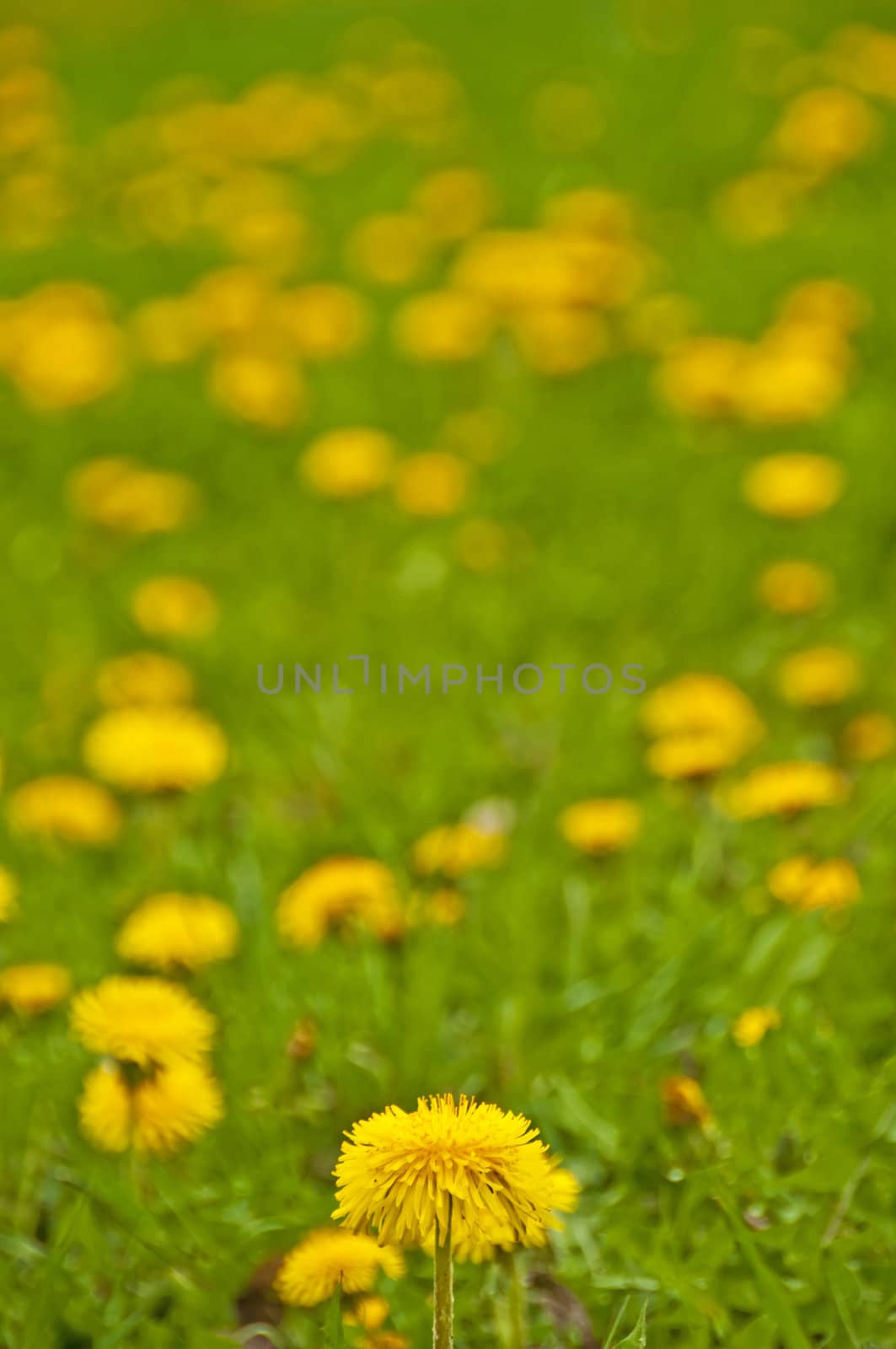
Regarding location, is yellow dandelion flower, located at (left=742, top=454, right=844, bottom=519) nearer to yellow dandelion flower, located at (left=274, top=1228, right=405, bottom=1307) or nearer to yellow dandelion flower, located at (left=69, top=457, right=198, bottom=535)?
yellow dandelion flower, located at (left=69, top=457, right=198, bottom=535)

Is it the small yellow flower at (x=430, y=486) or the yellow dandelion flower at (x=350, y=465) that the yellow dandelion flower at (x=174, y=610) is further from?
the small yellow flower at (x=430, y=486)

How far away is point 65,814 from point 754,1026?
860 mm

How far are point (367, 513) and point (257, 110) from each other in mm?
2381

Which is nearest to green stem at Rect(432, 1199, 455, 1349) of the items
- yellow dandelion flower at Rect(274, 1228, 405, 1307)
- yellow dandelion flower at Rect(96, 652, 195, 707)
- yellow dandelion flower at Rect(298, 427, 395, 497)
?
yellow dandelion flower at Rect(274, 1228, 405, 1307)

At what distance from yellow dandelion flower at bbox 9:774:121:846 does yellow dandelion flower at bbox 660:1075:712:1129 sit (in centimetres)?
84

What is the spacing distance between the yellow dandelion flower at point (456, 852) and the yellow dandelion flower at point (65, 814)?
1.25 feet

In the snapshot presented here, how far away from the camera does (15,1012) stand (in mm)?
1311

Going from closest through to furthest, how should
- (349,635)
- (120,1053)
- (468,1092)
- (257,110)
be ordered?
1. (120,1053)
2. (468,1092)
3. (349,635)
4. (257,110)

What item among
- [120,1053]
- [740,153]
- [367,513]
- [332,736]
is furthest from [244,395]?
→ [740,153]

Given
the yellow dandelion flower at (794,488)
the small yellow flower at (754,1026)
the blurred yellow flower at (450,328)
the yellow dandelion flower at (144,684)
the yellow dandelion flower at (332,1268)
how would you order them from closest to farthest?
the yellow dandelion flower at (332,1268) → the small yellow flower at (754,1026) → the yellow dandelion flower at (144,684) → the yellow dandelion flower at (794,488) → the blurred yellow flower at (450,328)

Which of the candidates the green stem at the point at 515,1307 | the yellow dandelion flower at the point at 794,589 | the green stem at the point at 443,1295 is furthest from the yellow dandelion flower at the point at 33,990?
the yellow dandelion flower at the point at 794,589

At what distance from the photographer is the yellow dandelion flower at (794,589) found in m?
2.03

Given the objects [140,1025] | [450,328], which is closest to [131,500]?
[450,328]

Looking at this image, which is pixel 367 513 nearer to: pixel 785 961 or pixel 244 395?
pixel 244 395
